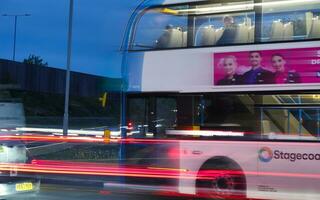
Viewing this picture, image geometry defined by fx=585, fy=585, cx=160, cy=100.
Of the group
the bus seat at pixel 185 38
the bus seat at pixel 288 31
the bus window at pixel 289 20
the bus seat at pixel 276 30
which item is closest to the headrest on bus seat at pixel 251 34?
the bus window at pixel 289 20

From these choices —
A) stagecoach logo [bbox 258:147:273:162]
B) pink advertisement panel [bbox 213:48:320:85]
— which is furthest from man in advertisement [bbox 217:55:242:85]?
stagecoach logo [bbox 258:147:273:162]

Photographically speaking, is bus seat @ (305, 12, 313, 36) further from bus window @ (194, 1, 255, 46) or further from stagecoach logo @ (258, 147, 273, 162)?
stagecoach logo @ (258, 147, 273, 162)

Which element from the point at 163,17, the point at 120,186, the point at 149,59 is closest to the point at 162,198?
the point at 120,186

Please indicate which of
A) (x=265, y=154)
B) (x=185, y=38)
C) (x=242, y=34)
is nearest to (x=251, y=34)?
(x=242, y=34)

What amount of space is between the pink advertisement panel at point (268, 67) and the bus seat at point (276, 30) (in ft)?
0.84

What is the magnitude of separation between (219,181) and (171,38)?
2.99 meters

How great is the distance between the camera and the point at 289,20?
10.6 m

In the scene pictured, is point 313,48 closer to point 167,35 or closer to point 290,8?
point 290,8

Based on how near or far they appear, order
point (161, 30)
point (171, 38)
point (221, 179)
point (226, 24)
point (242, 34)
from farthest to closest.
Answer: point (161, 30) < point (171, 38) < point (221, 179) < point (226, 24) < point (242, 34)

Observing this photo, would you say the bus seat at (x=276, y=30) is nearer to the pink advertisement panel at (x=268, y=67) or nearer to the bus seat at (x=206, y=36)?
the pink advertisement panel at (x=268, y=67)

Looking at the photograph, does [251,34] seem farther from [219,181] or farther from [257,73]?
[219,181]

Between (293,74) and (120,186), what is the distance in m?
4.49

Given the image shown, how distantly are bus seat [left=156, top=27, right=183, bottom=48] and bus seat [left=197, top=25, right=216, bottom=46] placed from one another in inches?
16.2

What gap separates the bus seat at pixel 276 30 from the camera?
1062 centimetres
